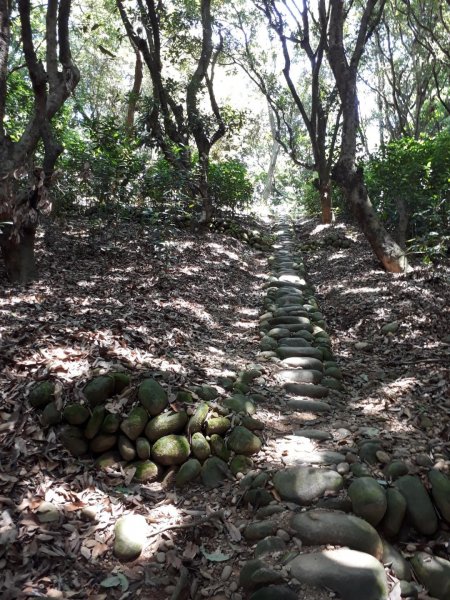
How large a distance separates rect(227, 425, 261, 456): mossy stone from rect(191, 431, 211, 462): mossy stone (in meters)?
0.18

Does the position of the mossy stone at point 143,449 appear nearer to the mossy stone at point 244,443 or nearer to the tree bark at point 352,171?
the mossy stone at point 244,443

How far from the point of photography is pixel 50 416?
309 centimetres

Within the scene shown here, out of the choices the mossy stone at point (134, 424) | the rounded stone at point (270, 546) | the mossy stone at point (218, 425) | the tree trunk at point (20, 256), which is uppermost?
the tree trunk at point (20, 256)

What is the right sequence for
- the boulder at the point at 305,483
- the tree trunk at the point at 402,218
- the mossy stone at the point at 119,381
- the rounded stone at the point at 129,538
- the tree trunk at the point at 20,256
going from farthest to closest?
the tree trunk at the point at 402,218 → the tree trunk at the point at 20,256 → the mossy stone at the point at 119,381 → the boulder at the point at 305,483 → the rounded stone at the point at 129,538

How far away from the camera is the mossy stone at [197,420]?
324 centimetres

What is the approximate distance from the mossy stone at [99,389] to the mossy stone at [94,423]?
0.28 feet

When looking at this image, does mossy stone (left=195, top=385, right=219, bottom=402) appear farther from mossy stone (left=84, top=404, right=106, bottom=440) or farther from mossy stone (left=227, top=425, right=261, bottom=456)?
mossy stone (left=84, top=404, right=106, bottom=440)

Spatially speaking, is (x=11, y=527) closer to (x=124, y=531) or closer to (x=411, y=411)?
(x=124, y=531)

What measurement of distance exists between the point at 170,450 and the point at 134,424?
0.32 metres

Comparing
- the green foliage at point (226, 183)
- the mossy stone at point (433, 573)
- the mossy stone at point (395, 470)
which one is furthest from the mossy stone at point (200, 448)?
the green foliage at point (226, 183)

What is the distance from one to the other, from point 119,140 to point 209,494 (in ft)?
23.6

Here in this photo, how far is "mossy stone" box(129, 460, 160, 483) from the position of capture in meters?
3.00

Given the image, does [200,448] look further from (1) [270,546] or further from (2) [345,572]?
(2) [345,572]

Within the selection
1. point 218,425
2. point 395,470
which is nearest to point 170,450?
point 218,425
